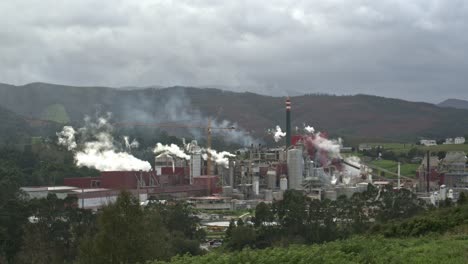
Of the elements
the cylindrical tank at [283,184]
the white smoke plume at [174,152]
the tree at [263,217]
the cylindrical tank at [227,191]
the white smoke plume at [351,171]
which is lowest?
the tree at [263,217]

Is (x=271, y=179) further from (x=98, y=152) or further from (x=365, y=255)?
(x=365, y=255)

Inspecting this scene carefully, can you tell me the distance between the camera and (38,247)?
4094 cm

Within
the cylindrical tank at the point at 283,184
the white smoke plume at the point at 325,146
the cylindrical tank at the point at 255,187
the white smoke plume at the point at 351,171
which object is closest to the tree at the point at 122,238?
the cylindrical tank at the point at 283,184

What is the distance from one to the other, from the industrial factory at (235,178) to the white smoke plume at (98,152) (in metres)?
0.39

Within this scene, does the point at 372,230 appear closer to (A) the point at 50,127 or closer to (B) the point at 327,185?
(B) the point at 327,185

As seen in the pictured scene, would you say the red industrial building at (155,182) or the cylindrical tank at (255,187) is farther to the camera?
the cylindrical tank at (255,187)

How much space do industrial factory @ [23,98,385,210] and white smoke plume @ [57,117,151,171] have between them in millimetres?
389

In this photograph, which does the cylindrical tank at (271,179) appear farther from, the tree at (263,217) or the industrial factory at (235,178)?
the tree at (263,217)

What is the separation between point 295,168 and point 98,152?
36570 millimetres

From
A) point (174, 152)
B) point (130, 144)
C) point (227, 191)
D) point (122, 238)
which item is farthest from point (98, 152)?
point (122, 238)

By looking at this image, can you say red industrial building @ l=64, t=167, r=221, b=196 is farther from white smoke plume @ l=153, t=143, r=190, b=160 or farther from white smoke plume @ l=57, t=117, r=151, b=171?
white smoke plume @ l=153, t=143, r=190, b=160

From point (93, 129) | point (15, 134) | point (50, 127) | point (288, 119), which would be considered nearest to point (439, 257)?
point (288, 119)

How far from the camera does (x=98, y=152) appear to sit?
4683 inches

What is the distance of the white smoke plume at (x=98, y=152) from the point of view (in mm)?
110988
